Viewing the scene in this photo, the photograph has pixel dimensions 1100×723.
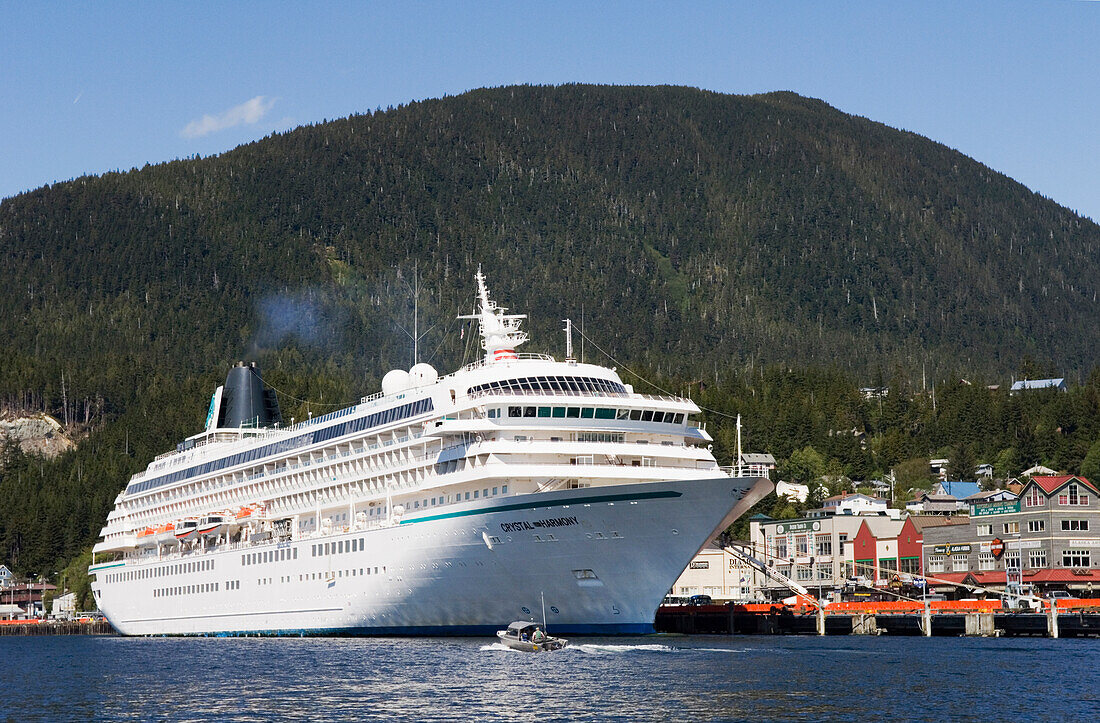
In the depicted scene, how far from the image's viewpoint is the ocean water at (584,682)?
141 ft

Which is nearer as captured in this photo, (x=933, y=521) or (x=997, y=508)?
(x=997, y=508)

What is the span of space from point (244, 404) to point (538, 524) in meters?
40.1

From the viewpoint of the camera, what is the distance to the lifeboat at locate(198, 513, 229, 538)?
7969 cm

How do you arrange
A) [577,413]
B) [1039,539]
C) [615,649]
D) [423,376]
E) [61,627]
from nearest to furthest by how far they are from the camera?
1. [615,649]
2. [577,413]
3. [423,376]
4. [1039,539]
5. [61,627]

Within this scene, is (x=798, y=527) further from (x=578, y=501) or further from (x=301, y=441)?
(x=578, y=501)

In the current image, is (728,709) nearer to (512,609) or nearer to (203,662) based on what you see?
(512,609)

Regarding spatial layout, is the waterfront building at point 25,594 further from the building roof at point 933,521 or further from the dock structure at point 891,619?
the dock structure at point 891,619

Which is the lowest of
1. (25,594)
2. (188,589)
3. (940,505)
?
(25,594)

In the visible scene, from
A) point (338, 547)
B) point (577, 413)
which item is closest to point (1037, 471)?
point (577, 413)

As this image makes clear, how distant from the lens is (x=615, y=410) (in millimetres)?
62750

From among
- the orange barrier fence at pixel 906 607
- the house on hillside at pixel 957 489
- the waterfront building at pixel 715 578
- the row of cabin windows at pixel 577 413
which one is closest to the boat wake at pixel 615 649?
the row of cabin windows at pixel 577 413

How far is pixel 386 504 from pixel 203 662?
10.8 m

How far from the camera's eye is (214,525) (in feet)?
262

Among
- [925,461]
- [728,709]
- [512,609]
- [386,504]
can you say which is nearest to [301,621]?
[386,504]
